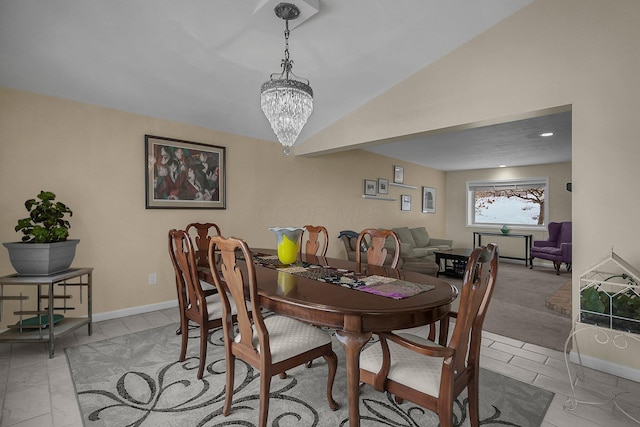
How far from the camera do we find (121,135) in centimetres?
328

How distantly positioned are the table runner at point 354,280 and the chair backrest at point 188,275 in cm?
47

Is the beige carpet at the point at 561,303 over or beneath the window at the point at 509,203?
beneath

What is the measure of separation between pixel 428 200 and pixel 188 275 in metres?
6.64

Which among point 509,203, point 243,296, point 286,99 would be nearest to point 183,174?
point 286,99

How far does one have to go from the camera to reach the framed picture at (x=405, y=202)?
22.6ft

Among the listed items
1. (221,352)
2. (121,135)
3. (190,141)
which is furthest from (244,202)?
(221,352)

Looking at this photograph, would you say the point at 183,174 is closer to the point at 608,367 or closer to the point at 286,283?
the point at 286,283

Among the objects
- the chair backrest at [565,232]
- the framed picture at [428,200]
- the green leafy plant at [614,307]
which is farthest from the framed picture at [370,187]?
the green leafy plant at [614,307]

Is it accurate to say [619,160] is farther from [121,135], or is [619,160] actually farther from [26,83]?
[26,83]

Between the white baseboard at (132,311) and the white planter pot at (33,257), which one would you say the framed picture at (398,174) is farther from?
the white planter pot at (33,257)

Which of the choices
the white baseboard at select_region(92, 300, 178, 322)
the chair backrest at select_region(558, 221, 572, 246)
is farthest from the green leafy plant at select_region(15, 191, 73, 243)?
the chair backrest at select_region(558, 221, 572, 246)

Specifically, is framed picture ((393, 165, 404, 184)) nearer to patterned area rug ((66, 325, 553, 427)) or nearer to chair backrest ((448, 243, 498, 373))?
patterned area rug ((66, 325, 553, 427))

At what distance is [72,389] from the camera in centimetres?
197

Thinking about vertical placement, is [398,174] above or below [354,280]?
above
